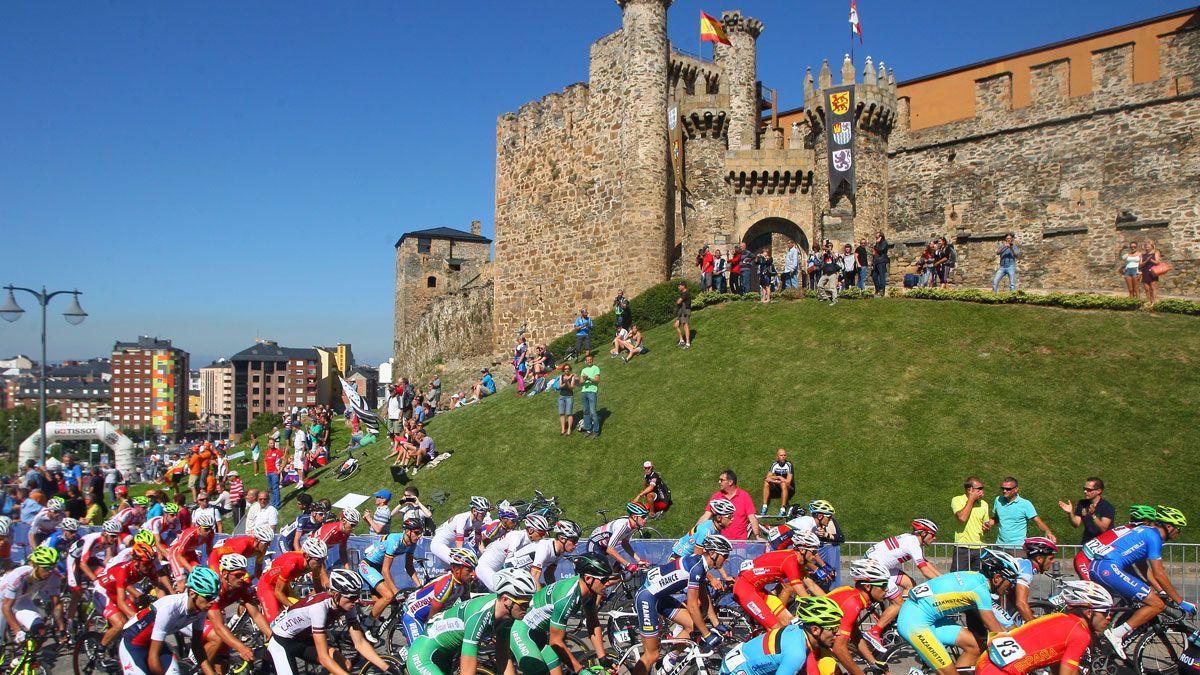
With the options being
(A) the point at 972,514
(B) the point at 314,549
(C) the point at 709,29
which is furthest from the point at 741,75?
(B) the point at 314,549

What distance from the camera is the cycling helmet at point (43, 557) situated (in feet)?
33.9

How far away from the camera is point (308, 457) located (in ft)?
80.0

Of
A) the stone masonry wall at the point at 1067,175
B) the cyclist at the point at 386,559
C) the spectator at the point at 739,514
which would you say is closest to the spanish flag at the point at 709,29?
the stone masonry wall at the point at 1067,175

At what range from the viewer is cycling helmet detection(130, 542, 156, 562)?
411 inches

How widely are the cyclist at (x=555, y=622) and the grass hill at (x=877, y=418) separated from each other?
23.8 feet

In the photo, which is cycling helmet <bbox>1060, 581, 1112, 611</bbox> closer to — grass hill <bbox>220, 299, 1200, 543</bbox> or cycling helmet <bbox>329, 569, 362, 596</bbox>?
cycling helmet <bbox>329, 569, 362, 596</bbox>

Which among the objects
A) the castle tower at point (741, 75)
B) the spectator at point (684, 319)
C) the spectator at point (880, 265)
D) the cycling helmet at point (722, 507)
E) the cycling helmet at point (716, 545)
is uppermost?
the castle tower at point (741, 75)

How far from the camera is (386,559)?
10789 mm

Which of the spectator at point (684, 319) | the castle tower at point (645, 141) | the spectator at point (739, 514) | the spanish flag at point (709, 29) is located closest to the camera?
the spectator at point (739, 514)

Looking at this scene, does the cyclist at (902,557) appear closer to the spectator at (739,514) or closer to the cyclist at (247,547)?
the spectator at (739,514)

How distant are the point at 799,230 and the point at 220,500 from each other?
877 inches

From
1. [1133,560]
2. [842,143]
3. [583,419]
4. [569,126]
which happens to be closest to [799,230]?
[842,143]

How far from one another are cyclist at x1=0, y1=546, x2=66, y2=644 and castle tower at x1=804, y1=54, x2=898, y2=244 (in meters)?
26.7

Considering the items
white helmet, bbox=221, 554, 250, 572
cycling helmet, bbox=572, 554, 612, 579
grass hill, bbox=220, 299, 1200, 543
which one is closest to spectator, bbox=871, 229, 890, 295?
grass hill, bbox=220, 299, 1200, 543
